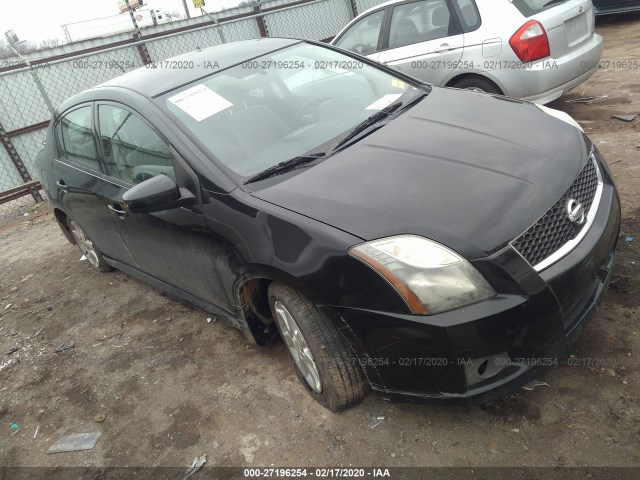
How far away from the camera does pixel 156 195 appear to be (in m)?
2.39

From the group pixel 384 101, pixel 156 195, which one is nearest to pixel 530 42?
pixel 384 101

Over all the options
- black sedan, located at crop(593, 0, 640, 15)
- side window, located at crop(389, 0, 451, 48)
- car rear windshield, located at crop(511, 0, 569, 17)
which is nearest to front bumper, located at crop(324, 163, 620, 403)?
car rear windshield, located at crop(511, 0, 569, 17)

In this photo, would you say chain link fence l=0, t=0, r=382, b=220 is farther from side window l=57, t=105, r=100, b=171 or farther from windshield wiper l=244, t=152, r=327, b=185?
windshield wiper l=244, t=152, r=327, b=185

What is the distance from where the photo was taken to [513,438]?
6.77 feet

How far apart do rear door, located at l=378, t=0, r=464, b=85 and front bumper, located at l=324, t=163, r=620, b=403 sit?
141 inches

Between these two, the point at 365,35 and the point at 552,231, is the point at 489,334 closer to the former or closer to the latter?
the point at 552,231

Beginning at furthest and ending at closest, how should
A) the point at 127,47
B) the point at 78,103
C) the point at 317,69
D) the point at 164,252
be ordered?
1. the point at 127,47
2. the point at 78,103
3. the point at 317,69
4. the point at 164,252

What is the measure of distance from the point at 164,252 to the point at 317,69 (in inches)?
60.7

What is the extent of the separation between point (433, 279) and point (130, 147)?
2034 mm

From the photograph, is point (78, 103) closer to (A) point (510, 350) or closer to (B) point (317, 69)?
(B) point (317, 69)

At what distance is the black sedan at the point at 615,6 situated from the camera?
8992 mm

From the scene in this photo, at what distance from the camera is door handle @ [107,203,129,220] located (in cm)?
311

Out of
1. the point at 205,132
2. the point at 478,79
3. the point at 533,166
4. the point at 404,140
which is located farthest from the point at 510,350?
the point at 478,79

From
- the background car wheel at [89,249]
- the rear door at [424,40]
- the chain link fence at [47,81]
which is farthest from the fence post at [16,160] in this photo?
the rear door at [424,40]
